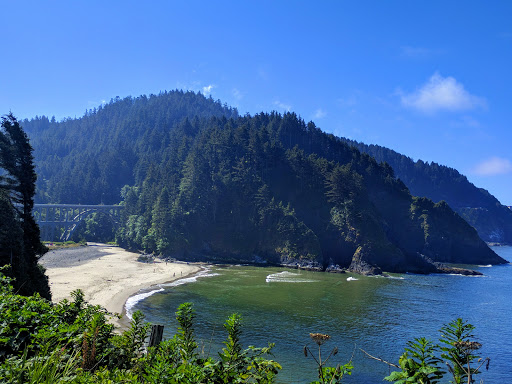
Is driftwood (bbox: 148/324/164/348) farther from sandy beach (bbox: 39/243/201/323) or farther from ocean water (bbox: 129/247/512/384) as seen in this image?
sandy beach (bbox: 39/243/201/323)

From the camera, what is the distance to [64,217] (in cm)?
13662

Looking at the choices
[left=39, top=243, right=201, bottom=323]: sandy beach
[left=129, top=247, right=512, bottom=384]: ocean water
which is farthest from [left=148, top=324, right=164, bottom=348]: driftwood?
[left=39, top=243, right=201, bottom=323]: sandy beach

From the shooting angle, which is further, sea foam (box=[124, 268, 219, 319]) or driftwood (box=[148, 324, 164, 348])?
sea foam (box=[124, 268, 219, 319])

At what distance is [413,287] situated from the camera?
6425cm

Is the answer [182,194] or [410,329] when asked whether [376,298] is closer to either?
[410,329]

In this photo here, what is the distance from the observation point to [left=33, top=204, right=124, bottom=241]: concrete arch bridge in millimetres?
120500

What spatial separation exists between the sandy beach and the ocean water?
15.0 ft

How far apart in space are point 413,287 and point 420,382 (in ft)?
223

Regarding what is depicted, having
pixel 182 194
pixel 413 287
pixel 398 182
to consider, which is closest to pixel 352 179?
pixel 398 182

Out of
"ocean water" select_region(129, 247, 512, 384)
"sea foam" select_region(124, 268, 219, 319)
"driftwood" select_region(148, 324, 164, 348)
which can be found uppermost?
"driftwood" select_region(148, 324, 164, 348)

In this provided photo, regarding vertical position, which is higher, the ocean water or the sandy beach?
the ocean water

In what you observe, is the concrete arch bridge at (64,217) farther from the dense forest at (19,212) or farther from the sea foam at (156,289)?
the dense forest at (19,212)

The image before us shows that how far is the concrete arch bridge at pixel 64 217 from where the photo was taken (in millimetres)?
120500

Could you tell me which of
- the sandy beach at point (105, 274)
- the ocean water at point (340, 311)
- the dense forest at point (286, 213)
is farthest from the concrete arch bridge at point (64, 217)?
the ocean water at point (340, 311)
